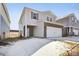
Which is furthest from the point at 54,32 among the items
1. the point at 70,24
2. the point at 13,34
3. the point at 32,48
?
the point at 13,34

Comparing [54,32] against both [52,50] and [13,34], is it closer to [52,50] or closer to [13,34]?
[52,50]

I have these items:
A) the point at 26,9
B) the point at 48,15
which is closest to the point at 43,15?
the point at 48,15

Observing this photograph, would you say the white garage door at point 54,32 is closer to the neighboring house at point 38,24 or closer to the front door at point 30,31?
the neighboring house at point 38,24

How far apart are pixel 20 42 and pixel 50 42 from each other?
372 mm

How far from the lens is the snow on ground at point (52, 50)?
1.88 m

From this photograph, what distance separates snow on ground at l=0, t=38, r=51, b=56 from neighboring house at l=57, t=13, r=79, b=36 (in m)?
0.29

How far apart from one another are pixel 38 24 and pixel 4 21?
0.42m

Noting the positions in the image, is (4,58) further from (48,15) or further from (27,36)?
(48,15)

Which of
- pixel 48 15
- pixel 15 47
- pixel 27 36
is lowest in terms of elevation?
pixel 15 47

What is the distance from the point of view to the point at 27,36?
1.95 m

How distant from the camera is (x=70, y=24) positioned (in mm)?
2021

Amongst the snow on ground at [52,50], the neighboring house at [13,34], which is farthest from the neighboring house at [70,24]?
the neighboring house at [13,34]

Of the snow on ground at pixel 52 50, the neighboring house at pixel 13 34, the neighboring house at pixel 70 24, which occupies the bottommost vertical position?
the snow on ground at pixel 52 50

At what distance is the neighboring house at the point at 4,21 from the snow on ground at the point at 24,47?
16 centimetres
